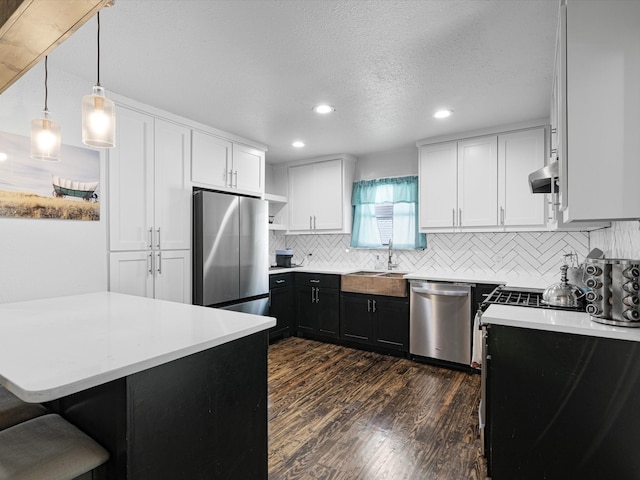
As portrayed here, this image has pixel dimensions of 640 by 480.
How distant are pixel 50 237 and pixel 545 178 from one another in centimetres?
310

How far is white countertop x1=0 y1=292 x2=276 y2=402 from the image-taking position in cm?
96

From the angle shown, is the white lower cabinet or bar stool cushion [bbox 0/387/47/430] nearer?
bar stool cushion [bbox 0/387/47/430]

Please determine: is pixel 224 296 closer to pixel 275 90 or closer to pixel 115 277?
pixel 115 277

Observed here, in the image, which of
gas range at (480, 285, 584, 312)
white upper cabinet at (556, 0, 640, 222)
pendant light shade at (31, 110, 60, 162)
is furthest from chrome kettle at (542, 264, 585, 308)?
pendant light shade at (31, 110, 60, 162)

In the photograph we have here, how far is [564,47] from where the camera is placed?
154 centimetres

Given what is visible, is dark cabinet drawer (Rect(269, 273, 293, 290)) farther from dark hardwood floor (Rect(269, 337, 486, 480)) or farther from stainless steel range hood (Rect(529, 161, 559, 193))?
stainless steel range hood (Rect(529, 161, 559, 193))

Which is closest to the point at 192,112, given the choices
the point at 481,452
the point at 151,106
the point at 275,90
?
the point at 151,106

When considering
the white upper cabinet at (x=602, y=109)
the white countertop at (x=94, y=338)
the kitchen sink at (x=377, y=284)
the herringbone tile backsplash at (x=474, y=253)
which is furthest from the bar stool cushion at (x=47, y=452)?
the herringbone tile backsplash at (x=474, y=253)

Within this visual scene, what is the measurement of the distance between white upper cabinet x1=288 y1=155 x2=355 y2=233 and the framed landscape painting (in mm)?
2677

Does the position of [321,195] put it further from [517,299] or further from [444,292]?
[517,299]

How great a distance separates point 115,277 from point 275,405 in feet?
5.20

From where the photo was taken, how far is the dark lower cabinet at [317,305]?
13.9ft

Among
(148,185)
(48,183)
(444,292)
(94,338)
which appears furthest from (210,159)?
(444,292)

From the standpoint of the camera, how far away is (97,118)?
5.01 feet
